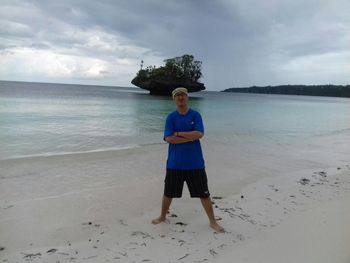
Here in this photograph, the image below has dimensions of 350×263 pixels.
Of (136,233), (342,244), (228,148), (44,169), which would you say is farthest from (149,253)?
(228,148)

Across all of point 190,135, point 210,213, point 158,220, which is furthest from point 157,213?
point 190,135

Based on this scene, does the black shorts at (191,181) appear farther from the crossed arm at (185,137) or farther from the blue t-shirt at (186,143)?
the crossed arm at (185,137)

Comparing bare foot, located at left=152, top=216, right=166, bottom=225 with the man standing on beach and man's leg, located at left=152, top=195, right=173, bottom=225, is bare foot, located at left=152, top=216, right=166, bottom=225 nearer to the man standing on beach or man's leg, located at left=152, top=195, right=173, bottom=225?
man's leg, located at left=152, top=195, right=173, bottom=225

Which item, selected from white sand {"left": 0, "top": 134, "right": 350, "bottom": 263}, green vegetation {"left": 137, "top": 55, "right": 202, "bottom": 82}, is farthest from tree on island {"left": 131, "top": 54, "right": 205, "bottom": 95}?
white sand {"left": 0, "top": 134, "right": 350, "bottom": 263}

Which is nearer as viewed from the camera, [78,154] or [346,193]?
[346,193]

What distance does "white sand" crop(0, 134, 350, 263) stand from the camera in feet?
11.8

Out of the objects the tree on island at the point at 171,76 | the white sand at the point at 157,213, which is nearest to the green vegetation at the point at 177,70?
the tree on island at the point at 171,76

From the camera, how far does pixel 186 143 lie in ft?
13.3

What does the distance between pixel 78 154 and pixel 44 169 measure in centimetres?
220

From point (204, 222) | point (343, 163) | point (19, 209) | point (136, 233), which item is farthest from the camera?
point (343, 163)

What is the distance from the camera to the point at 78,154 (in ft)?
32.9

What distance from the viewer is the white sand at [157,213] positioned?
3590 mm

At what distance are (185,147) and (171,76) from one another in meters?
76.4

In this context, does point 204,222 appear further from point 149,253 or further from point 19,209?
point 19,209
